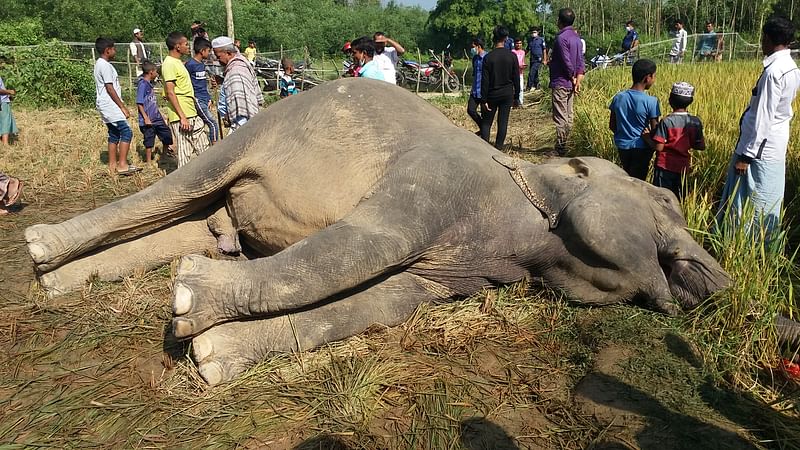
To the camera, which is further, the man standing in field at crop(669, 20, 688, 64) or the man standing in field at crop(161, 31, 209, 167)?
the man standing in field at crop(669, 20, 688, 64)

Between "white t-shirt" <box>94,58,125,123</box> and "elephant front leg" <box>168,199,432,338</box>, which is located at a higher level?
"white t-shirt" <box>94,58,125,123</box>

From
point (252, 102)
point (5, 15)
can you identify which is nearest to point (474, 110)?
point (252, 102)

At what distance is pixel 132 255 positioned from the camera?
399 cm

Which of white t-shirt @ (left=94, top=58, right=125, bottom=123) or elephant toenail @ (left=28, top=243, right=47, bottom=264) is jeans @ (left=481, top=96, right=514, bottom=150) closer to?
white t-shirt @ (left=94, top=58, right=125, bottom=123)

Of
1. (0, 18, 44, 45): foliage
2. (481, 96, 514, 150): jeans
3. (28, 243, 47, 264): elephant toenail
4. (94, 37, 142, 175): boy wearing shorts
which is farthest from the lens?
(0, 18, 44, 45): foliage

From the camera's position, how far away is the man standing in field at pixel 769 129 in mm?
3879

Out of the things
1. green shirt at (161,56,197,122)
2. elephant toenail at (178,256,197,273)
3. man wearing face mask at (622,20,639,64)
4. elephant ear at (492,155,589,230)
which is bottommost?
elephant toenail at (178,256,197,273)

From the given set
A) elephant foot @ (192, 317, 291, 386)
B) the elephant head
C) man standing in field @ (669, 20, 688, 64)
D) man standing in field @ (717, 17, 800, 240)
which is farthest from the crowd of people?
man standing in field @ (669, 20, 688, 64)

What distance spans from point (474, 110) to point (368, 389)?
6.39 meters

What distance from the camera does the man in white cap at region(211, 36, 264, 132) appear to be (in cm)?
585

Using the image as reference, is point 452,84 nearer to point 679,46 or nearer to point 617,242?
point 679,46

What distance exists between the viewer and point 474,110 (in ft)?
Answer: 27.7

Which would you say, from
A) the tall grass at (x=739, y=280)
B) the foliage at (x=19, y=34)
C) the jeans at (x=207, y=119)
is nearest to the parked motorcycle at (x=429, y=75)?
the foliage at (x=19, y=34)

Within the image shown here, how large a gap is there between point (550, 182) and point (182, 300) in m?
2.04
